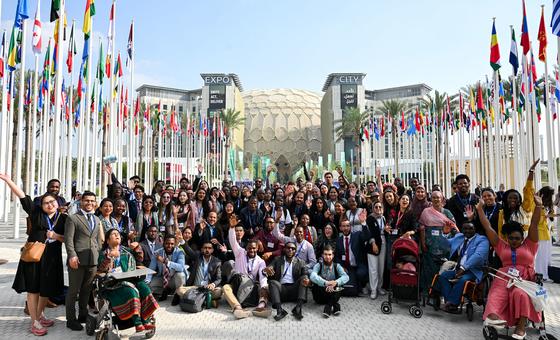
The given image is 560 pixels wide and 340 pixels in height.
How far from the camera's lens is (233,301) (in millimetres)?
6879

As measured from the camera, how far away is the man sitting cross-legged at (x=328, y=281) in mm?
6795

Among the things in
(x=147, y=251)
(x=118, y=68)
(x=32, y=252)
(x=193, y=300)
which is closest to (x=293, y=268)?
(x=193, y=300)

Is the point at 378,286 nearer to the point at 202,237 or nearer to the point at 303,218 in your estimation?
the point at 303,218

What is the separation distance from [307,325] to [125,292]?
9.29 ft

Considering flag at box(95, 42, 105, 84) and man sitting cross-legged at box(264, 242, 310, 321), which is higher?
flag at box(95, 42, 105, 84)

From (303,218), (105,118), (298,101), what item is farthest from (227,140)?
(303,218)

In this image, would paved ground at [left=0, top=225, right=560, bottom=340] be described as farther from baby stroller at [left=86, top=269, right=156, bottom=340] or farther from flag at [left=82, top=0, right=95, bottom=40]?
Result: flag at [left=82, top=0, right=95, bottom=40]

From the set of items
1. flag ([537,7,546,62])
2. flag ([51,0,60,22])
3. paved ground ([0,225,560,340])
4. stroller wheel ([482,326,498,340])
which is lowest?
paved ground ([0,225,560,340])

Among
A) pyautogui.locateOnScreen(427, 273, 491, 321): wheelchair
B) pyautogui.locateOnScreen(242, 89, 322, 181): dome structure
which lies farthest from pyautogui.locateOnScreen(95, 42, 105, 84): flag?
pyautogui.locateOnScreen(242, 89, 322, 181): dome structure

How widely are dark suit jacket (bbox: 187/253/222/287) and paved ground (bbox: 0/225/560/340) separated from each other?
520 millimetres

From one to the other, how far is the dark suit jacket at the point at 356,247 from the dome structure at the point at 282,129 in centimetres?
8167

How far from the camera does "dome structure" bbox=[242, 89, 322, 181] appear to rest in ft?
296

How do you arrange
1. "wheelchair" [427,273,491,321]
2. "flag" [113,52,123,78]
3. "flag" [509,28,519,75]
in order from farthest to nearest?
"flag" [113,52,123,78]
"flag" [509,28,519,75]
"wheelchair" [427,273,491,321]

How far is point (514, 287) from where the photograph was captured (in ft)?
17.5
